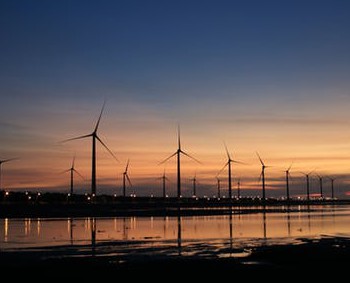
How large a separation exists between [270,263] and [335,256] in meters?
4.57

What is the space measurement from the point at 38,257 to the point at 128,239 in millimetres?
13894

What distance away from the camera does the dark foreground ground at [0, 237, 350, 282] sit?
2311 centimetres

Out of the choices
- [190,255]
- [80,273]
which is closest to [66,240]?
[190,255]

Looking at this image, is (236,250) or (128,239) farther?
(128,239)

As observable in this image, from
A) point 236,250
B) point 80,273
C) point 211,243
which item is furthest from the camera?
point 211,243

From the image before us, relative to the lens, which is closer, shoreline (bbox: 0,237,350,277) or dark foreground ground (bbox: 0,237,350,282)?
dark foreground ground (bbox: 0,237,350,282)

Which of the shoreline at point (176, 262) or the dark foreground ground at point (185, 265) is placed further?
the shoreline at point (176, 262)

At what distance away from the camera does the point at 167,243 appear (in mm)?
39875

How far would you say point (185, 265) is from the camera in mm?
26234

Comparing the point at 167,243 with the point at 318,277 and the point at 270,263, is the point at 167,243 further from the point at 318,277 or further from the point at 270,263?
the point at 318,277

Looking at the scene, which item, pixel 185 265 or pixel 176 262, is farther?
pixel 176 262

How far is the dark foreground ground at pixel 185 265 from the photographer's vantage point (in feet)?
75.8

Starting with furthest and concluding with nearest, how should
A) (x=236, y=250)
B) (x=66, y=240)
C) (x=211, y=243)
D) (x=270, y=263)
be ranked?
(x=66, y=240)
(x=211, y=243)
(x=236, y=250)
(x=270, y=263)

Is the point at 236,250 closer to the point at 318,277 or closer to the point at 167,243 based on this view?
the point at 167,243
